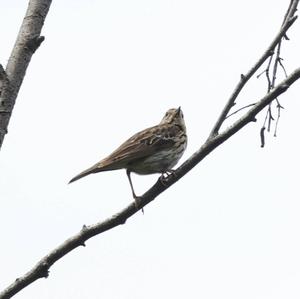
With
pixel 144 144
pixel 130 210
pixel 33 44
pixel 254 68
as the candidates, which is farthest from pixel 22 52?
pixel 144 144

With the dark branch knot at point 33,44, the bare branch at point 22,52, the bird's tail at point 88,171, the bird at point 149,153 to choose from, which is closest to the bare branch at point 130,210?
the bare branch at point 22,52

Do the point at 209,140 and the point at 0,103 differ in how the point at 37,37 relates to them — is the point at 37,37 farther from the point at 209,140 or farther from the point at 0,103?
the point at 209,140

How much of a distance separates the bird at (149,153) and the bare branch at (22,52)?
2897mm

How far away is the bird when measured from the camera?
27.2 feet

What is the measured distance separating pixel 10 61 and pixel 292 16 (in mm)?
1946

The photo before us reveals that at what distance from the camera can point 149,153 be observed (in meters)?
8.86

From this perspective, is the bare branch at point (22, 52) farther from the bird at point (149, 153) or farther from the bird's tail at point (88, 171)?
the bird at point (149, 153)

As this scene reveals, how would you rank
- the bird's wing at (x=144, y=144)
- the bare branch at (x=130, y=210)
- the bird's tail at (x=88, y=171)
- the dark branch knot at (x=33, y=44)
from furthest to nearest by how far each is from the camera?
the bird's wing at (x=144, y=144) → the bird's tail at (x=88, y=171) → the dark branch knot at (x=33, y=44) → the bare branch at (x=130, y=210)

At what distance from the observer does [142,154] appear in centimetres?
873

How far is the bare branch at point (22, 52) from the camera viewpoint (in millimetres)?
4395

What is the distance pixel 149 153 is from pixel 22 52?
168 inches

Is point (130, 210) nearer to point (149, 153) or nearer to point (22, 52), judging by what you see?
point (22, 52)

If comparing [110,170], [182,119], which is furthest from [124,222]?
[182,119]

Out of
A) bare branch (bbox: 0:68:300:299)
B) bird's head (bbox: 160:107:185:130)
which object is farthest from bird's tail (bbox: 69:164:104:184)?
bird's head (bbox: 160:107:185:130)
